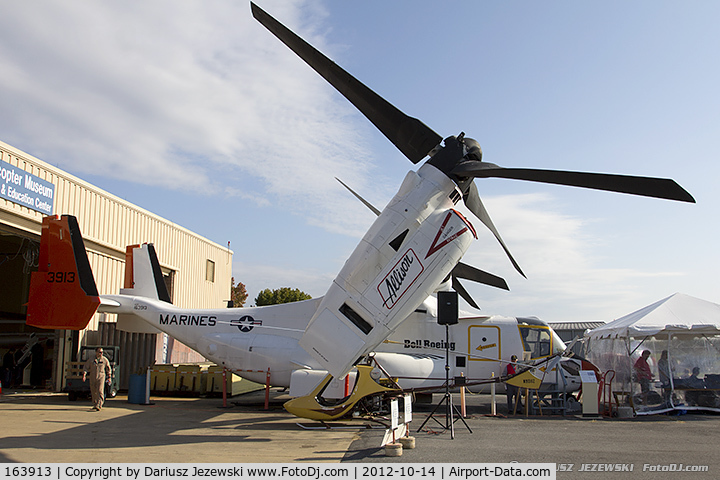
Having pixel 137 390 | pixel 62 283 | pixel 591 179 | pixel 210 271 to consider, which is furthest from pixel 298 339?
pixel 210 271

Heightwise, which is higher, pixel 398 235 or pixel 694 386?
pixel 398 235

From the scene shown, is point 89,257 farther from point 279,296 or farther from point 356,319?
point 279,296

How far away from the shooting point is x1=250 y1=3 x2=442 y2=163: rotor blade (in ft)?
33.0

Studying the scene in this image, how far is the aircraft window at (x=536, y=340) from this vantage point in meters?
14.8

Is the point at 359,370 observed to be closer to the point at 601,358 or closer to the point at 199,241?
the point at 601,358

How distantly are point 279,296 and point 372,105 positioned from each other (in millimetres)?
47384

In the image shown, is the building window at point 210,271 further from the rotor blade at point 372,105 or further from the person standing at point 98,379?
the rotor blade at point 372,105

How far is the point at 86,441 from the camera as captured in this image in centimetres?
Result: 884

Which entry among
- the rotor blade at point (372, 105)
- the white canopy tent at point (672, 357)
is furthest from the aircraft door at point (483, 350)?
the rotor blade at point (372, 105)

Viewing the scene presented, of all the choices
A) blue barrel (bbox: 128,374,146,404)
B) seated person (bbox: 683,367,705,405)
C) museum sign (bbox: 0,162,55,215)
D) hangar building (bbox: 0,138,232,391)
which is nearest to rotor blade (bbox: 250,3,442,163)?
museum sign (bbox: 0,162,55,215)

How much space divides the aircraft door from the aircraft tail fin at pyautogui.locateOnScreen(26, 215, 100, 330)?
10946 mm

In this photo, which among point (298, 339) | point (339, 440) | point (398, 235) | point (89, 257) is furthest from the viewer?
point (89, 257)

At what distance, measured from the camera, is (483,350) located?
14742 mm

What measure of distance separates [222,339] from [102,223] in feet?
25.2
